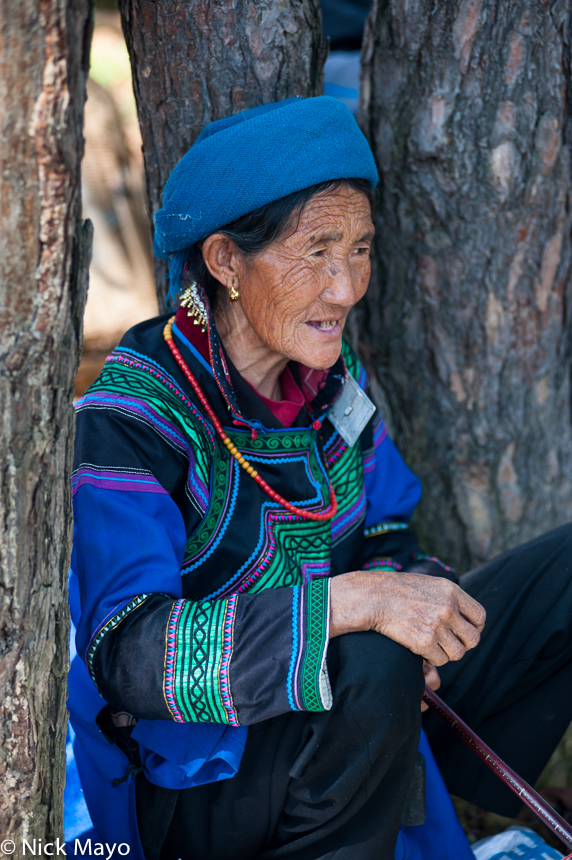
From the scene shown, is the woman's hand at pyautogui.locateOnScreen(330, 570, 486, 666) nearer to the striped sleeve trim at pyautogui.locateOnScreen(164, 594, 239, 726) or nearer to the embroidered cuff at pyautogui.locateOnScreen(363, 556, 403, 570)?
the striped sleeve trim at pyautogui.locateOnScreen(164, 594, 239, 726)

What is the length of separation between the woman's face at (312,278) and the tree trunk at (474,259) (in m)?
0.57

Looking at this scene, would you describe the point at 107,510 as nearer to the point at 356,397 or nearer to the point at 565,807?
the point at 356,397

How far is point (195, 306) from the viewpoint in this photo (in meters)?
1.85

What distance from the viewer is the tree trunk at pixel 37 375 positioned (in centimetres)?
107

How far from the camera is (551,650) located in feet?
6.42

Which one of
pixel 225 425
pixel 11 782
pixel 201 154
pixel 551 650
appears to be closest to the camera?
pixel 11 782

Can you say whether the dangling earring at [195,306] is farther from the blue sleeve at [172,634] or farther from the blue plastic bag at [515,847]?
the blue plastic bag at [515,847]

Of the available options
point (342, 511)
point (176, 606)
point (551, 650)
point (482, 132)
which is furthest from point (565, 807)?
point (482, 132)

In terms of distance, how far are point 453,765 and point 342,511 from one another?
763mm

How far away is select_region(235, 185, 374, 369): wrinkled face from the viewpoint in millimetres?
1736

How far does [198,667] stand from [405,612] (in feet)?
1.40

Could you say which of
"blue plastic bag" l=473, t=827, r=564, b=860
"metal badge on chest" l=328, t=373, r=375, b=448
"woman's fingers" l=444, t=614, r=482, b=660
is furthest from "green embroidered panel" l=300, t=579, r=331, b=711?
"blue plastic bag" l=473, t=827, r=564, b=860

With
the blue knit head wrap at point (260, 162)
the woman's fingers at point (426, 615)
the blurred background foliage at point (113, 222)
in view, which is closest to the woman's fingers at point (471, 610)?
the woman's fingers at point (426, 615)

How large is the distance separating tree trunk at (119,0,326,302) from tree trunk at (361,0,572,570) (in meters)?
0.32
